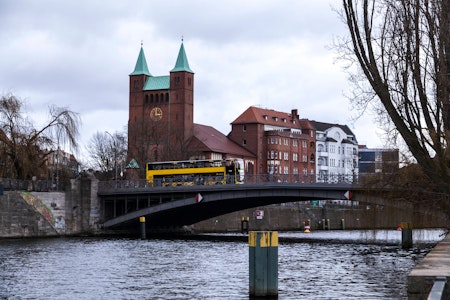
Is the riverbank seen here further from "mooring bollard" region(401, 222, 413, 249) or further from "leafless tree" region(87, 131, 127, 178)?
"leafless tree" region(87, 131, 127, 178)

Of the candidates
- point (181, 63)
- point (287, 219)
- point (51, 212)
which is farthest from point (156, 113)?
point (51, 212)

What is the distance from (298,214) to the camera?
10075 centimetres

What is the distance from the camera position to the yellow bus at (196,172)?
67812 mm

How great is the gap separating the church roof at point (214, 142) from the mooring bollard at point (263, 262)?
113816 mm

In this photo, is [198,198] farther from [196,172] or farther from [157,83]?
[157,83]

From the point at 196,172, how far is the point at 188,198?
354 inches

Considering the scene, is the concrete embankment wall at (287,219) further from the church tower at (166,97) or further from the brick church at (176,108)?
the church tower at (166,97)

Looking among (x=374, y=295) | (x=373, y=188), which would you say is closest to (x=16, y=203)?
(x=373, y=188)

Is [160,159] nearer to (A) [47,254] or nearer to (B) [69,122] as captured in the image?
(B) [69,122]

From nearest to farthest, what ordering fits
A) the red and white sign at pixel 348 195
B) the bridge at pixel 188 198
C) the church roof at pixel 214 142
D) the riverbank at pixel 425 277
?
1. the riverbank at pixel 425 277
2. the red and white sign at pixel 348 195
3. the bridge at pixel 188 198
4. the church roof at pixel 214 142

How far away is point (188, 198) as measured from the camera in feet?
216

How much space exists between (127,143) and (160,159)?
1305cm

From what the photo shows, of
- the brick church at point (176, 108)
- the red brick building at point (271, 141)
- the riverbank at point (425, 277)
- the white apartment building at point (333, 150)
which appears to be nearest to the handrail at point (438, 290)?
the riverbank at point (425, 277)

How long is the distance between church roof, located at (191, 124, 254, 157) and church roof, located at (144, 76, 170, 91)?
9687 millimetres
